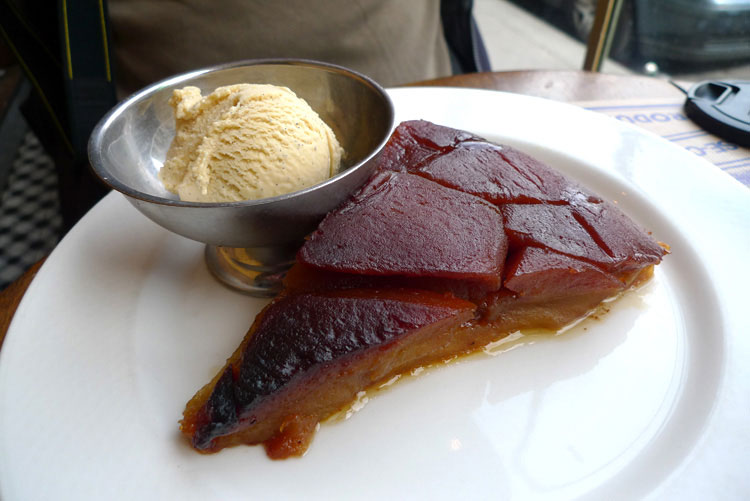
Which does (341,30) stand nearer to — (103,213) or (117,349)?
(103,213)

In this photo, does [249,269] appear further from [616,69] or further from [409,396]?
[616,69]

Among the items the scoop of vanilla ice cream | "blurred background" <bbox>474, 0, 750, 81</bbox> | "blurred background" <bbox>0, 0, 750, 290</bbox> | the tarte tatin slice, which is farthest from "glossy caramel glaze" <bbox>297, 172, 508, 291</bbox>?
"blurred background" <bbox>474, 0, 750, 81</bbox>

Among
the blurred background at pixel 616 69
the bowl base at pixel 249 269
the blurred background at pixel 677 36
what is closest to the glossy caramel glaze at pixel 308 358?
the bowl base at pixel 249 269

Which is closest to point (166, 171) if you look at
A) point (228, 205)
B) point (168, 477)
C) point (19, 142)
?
point (228, 205)

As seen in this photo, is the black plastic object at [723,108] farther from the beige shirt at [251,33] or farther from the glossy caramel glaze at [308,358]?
the glossy caramel glaze at [308,358]

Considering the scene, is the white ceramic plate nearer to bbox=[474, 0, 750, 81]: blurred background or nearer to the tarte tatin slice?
the tarte tatin slice

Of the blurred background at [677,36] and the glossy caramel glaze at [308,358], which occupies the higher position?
the blurred background at [677,36]
